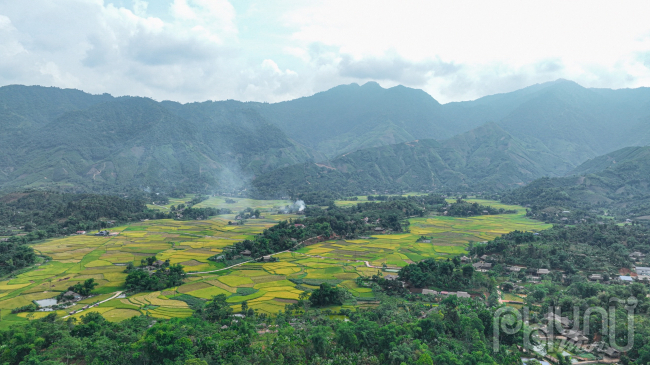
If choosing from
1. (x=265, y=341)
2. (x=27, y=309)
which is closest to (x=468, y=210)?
(x=265, y=341)

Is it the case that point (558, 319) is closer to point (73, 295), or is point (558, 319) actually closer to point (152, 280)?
point (152, 280)

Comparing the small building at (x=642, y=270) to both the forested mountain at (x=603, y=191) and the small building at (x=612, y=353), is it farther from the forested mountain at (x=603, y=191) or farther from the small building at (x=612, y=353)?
the forested mountain at (x=603, y=191)

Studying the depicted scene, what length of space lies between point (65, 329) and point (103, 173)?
155 metres

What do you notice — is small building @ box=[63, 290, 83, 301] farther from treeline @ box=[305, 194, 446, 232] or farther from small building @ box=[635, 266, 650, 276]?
small building @ box=[635, 266, 650, 276]

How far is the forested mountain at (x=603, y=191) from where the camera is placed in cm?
9850

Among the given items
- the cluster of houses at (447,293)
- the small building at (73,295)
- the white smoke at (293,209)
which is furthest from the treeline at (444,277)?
the white smoke at (293,209)

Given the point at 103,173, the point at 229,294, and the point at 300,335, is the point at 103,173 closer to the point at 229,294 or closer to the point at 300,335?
the point at 229,294

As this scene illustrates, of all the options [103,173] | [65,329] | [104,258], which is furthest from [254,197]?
[65,329]

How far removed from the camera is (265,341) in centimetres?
2614

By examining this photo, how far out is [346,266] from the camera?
161 feet

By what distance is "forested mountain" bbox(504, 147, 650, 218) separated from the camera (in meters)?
98.5

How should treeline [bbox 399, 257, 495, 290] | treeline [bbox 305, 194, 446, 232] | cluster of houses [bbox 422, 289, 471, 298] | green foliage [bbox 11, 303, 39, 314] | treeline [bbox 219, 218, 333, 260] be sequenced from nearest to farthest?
green foliage [bbox 11, 303, 39, 314]
cluster of houses [bbox 422, 289, 471, 298]
treeline [bbox 399, 257, 495, 290]
treeline [bbox 219, 218, 333, 260]
treeline [bbox 305, 194, 446, 232]

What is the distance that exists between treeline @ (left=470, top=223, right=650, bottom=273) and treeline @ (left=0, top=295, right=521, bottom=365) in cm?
2263

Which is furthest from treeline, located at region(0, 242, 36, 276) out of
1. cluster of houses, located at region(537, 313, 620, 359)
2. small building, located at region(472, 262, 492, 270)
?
small building, located at region(472, 262, 492, 270)
